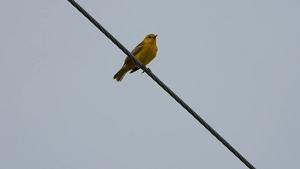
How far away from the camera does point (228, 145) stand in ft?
19.5

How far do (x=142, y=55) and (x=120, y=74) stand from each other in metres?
0.60

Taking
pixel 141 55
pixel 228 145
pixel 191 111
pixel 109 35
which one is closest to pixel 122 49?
pixel 109 35

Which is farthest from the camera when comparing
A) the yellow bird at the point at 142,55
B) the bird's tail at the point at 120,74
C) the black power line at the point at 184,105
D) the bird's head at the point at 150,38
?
the bird's head at the point at 150,38

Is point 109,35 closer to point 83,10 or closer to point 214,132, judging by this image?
point 83,10

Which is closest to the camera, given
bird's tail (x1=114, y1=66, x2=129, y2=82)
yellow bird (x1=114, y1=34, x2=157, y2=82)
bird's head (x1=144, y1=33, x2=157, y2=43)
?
yellow bird (x1=114, y1=34, x2=157, y2=82)

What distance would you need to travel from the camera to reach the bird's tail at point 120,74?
1340 cm

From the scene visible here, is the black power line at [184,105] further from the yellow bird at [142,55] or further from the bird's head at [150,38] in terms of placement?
the bird's head at [150,38]

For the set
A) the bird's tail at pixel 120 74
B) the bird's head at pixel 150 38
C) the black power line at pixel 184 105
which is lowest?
the black power line at pixel 184 105

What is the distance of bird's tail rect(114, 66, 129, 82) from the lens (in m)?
13.4

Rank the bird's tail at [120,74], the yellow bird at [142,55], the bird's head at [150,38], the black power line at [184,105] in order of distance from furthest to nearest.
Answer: the bird's head at [150,38]
the bird's tail at [120,74]
the yellow bird at [142,55]
the black power line at [184,105]

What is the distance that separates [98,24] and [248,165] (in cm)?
168

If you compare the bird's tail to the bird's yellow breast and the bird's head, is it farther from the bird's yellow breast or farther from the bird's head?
the bird's head

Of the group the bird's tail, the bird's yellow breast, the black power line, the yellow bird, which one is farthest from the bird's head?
the black power line

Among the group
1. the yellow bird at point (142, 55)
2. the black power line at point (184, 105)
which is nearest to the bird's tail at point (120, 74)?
the yellow bird at point (142, 55)
